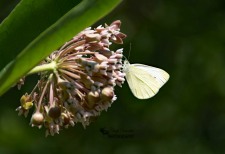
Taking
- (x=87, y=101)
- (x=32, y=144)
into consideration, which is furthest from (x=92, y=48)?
(x=32, y=144)

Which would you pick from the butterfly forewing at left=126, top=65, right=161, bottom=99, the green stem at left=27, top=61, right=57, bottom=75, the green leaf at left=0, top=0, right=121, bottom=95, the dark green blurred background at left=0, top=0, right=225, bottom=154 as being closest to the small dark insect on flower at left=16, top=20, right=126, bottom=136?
the green stem at left=27, top=61, right=57, bottom=75

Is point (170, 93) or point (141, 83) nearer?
point (141, 83)

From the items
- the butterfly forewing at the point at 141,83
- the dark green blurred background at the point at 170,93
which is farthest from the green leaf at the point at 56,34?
the dark green blurred background at the point at 170,93

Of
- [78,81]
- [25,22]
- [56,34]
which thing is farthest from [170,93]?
[56,34]

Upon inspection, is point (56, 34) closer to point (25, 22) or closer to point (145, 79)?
point (25, 22)

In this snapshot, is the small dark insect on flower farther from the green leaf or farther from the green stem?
the green leaf
